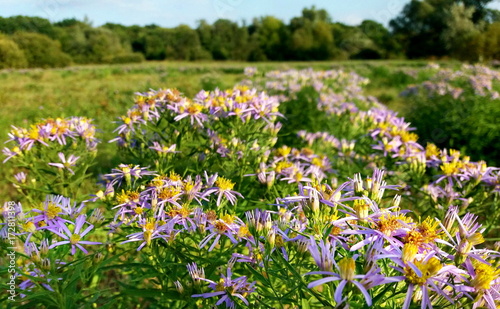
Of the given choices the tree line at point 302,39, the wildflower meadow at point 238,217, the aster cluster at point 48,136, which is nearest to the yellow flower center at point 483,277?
the wildflower meadow at point 238,217

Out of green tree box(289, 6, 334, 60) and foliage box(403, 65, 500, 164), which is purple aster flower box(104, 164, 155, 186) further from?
green tree box(289, 6, 334, 60)

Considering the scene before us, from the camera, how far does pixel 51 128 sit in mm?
2488

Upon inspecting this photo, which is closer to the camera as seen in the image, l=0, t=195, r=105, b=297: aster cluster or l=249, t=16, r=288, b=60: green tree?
l=0, t=195, r=105, b=297: aster cluster

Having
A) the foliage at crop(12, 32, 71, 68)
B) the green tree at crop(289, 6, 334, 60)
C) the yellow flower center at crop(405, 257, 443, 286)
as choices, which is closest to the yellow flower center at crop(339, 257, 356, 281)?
the yellow flower center at crop(405, 257, 443, 286)

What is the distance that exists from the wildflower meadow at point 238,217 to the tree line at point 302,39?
11.1 meters

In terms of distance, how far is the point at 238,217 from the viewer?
6.82 ft

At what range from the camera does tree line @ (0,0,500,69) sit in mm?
18266

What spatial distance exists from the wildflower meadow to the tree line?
11117 millimetres

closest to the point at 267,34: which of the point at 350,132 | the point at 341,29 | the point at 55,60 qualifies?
the point at 341,29

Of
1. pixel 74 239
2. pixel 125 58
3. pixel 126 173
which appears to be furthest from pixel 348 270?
pixel 125 58

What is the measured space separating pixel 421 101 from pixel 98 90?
421 inches

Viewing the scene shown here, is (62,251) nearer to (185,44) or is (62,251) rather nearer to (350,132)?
(350,132)

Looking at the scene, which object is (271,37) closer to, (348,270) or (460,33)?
(460,33)

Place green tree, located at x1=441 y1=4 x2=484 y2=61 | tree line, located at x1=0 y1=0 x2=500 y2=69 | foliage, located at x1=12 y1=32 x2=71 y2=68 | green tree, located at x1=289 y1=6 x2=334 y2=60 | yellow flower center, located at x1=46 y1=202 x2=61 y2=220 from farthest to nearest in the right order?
green tree, located at x1=289 y1=6 x2=334 y2=60
tree line, located at x1=0 y1=0 x2=500 y2=69
green tree, located at x1=441 y1=4 x2=484 y2=61
foliage, located at x1=12 y1=32 x2=71 y2=68
yellow flower center, located at x1=46 y1=202 x2=61 y2=220
